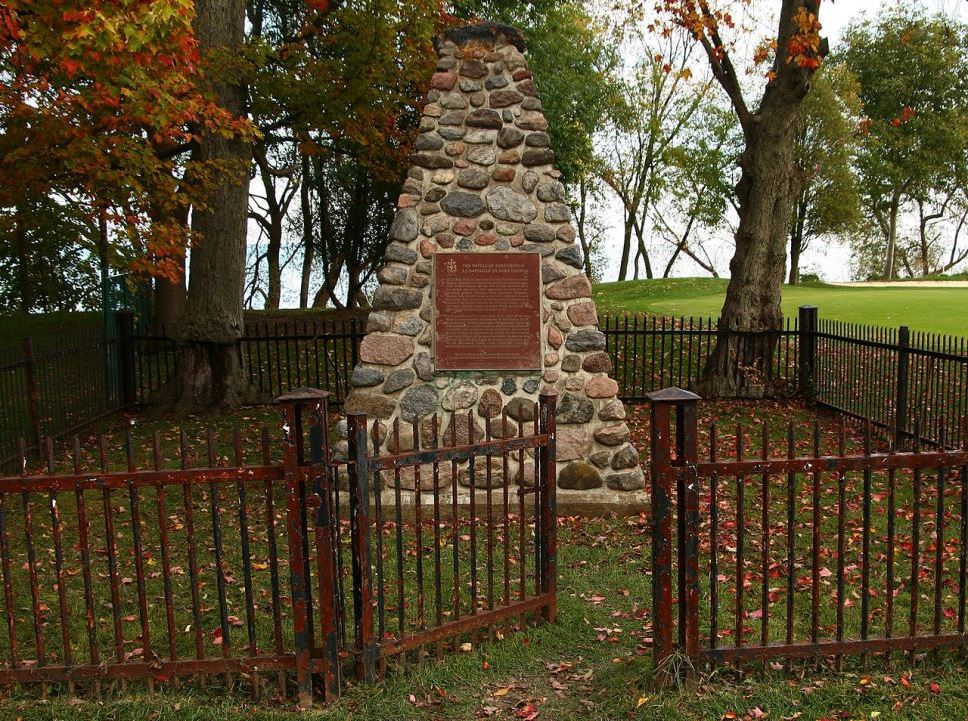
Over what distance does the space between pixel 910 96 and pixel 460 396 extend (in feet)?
106

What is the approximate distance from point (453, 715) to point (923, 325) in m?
15.5

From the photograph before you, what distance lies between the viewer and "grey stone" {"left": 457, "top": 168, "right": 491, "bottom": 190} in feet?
24.3

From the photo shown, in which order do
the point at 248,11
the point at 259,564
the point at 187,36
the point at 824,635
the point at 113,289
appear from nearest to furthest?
the point at 824,635 → the point at 259,564 → the point at 187,36 → the point at 113,289 → the point at 248,11

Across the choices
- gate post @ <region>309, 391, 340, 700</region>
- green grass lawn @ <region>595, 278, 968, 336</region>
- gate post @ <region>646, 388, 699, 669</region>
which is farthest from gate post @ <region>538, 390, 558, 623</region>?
green grass lawn @ <region>595, 278, 968, 336</region>

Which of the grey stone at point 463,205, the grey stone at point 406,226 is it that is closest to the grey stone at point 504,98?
the grey stone at point 463,205

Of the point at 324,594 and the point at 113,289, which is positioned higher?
the point at 113,289

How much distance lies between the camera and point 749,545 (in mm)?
6445

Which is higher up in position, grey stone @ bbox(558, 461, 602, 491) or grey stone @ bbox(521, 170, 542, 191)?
grey stone @ bbox(521, 170, 542, 191)

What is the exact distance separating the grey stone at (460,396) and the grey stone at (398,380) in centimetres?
35

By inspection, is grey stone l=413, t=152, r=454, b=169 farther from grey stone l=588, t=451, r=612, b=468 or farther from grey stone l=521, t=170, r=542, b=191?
grey stone l=588, t=451, r=612, b=468

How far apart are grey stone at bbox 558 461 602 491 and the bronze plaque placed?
0.97 meters

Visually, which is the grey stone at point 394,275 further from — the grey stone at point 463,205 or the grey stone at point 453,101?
the grey stone at point 453,101

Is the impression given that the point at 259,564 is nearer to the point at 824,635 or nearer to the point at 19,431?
the point at 824,635

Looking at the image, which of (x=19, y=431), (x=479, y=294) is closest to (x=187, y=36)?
(x=479, y=294)
